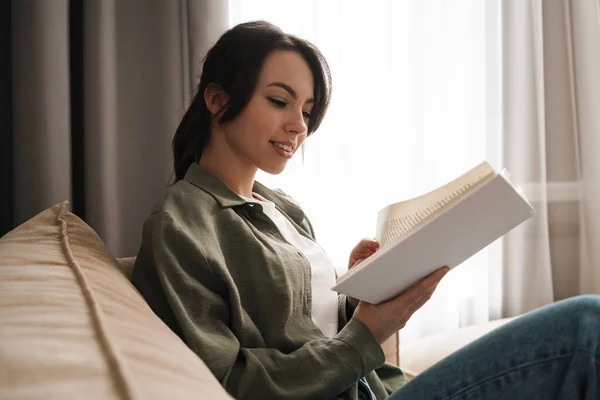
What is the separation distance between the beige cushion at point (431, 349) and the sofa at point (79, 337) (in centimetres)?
85

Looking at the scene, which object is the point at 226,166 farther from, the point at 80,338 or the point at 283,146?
the point at 80,338

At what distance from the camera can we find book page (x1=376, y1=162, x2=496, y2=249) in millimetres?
674

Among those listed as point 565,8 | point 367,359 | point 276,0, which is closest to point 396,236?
point 367,359

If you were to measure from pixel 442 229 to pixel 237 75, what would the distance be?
49cm

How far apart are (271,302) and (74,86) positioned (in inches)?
34.6

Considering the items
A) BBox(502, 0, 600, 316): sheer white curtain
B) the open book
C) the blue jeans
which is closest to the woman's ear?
the open book

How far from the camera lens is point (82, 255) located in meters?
0.79

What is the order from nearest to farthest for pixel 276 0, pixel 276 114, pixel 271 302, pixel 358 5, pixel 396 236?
pixel 396 236
pixel 271 302
pixel 276 114
pixel 276 0
pixel 358 5

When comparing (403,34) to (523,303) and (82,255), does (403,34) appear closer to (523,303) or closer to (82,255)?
(523,303)

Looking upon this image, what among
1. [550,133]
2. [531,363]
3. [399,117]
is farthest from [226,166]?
[550,133]

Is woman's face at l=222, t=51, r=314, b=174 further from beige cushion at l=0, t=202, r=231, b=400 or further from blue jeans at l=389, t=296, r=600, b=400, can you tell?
blue jeans at l=389, t=296, r=600, b=400

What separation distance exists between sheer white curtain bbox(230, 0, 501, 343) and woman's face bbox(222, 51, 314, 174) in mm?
620

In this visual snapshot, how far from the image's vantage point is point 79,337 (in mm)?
474

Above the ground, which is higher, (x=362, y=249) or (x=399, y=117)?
(x=399, y=117)
